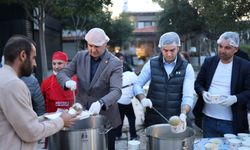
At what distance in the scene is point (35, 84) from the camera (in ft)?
12.3

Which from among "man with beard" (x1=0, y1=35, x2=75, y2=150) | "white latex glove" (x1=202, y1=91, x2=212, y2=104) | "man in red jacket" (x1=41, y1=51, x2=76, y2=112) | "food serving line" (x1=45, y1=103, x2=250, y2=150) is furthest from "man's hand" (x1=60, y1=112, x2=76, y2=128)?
"man in red jacket" (x1=41, y1=51, x2=76, y2=112)

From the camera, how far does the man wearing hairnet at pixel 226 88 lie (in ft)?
10.2

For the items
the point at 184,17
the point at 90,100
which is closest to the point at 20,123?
the point at 90,100

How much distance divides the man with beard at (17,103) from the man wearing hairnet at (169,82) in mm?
1210

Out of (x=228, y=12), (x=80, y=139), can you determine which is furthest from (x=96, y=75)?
(x=228, y=12)

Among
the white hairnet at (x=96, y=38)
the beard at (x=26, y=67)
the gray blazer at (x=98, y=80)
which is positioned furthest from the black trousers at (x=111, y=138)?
the beard at (x=26, y=67)

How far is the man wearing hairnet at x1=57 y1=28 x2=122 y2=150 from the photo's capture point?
114 inches

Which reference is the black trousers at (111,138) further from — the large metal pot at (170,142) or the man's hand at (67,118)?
the man's hand at (67,118)

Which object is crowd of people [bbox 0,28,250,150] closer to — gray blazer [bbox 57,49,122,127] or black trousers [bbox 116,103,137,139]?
gray blazer [bbox 57,49,122,127]

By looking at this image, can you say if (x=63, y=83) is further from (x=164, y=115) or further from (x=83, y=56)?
(x=164, y=115)

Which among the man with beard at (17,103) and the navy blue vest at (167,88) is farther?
the navy blue vest at (167,88)

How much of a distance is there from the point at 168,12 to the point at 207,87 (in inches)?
972

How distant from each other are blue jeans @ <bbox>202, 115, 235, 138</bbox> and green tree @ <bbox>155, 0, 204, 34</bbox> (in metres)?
22.0

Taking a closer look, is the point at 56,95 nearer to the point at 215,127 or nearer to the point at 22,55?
the point at 215,127
